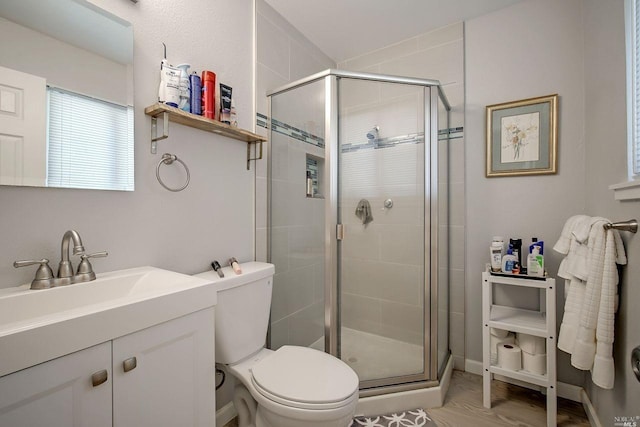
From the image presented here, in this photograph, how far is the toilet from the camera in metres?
1.00

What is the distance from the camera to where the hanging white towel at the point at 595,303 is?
108 cm

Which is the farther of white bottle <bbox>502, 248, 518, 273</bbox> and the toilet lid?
white bottle <bbox>502, 248, 518, 273</bbox>

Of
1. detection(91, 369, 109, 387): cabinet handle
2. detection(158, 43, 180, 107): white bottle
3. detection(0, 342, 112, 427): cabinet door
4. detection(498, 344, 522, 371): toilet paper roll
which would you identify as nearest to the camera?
detection(0, 342, 112, 427): cabinet door

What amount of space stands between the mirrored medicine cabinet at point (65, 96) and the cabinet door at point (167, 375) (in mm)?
622

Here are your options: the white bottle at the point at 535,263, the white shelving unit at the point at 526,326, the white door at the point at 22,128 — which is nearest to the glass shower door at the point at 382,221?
the white shelving unit at the point at 526,326

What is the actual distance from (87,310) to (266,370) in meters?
0.73

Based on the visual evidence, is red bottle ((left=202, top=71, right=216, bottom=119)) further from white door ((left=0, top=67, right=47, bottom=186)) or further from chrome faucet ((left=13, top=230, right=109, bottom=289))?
chrome faucet ((left=13, top=230, right=109, bottom=289))

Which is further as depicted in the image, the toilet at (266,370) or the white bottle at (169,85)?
the white bottle at (169,85)

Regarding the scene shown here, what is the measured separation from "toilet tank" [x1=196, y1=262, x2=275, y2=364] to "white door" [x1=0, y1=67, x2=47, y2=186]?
70 centimetres

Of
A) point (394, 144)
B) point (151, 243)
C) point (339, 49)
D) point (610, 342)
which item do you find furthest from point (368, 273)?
point (339, 49)

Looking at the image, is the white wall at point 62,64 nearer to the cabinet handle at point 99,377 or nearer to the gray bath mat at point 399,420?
the cabinet handle at point 99,377

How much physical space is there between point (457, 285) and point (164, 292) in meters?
1.86

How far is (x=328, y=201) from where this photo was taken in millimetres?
1524

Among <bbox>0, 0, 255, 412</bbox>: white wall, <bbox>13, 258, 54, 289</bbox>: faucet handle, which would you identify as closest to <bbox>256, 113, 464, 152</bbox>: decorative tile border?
<bbox>0, 0, 255, 412</bbox>: white wall
